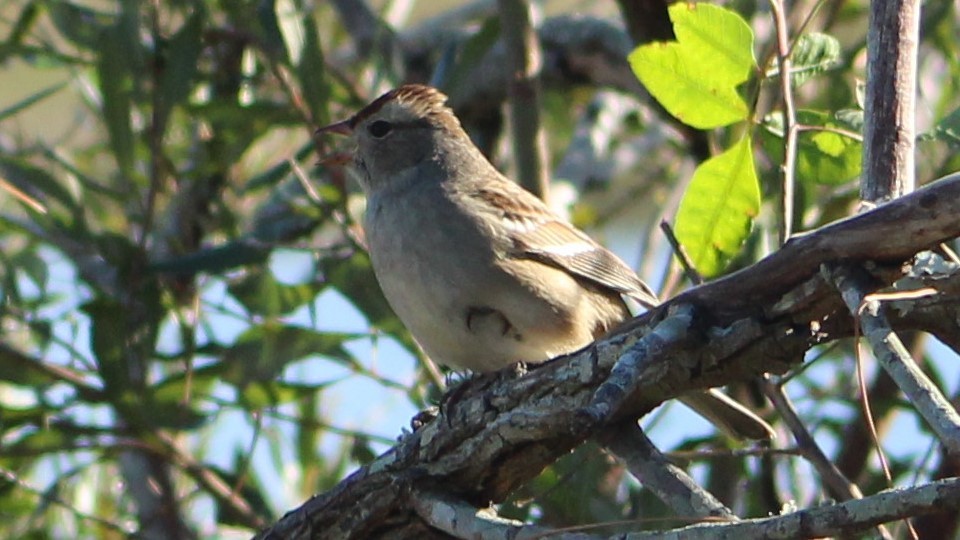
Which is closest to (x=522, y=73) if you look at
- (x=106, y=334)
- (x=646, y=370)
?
(x=106, y=334)

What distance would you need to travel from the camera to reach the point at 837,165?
8.06ft

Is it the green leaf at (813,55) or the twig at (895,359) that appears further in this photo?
the green leaf at (813,55)

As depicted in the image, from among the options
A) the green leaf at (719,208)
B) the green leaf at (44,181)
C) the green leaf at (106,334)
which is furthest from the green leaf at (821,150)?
the green leaf at (44,181)

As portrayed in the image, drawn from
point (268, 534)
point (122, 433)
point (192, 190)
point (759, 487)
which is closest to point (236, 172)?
point (192, 190)

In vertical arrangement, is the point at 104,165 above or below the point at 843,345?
above

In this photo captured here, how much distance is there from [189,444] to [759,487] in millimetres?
1687

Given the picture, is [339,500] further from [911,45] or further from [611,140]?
[611,140]

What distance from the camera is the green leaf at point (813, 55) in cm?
245

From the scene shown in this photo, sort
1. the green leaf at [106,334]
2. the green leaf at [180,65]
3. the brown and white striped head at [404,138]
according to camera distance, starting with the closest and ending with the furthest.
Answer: the green leaf at [106,334] < the green leaf at [180,65] < the brown and white striped head at [404,138]

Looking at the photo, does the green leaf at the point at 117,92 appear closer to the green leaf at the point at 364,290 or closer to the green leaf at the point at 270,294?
the green leaf at the point at 270,294

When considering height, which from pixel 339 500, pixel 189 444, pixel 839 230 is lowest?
pixel 839 230

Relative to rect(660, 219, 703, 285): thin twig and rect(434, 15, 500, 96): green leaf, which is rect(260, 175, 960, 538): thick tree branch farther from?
rect(434, 15, 500, 96): green leaf

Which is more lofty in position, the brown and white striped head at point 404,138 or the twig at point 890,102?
the brown and white striped head at point 404,138

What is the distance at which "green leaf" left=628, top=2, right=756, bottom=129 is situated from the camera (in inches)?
87.4
